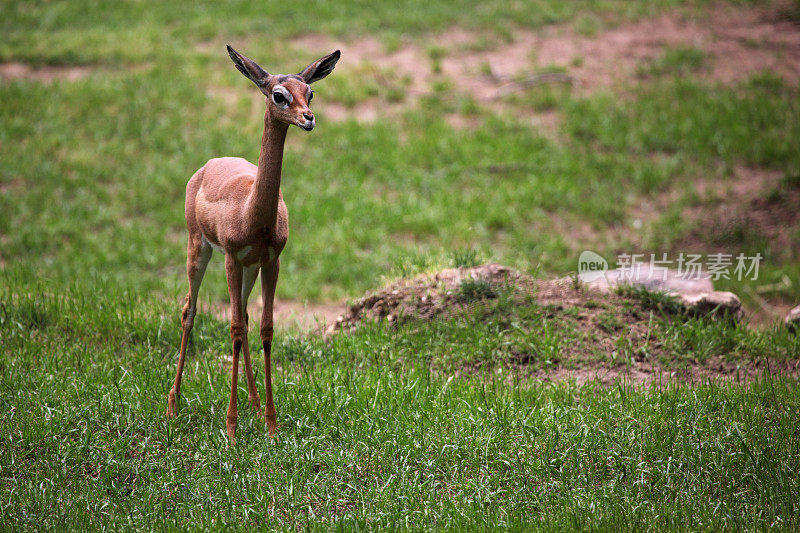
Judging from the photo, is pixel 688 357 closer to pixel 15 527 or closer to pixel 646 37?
pixel 15 527

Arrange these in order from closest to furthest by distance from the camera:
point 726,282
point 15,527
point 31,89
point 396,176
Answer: point 15,527, point 726,282, point 396,176, point 31,89

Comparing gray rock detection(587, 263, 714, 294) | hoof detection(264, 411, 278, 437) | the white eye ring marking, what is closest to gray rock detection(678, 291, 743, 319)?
gray rock detection(587, 263, 714, 294)

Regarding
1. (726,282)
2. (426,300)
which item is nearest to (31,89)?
(426,300)

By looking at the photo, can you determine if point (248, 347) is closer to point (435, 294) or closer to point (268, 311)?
point (268, 311)

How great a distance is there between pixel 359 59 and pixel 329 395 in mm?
9126

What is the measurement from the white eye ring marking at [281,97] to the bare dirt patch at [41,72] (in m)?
9.86

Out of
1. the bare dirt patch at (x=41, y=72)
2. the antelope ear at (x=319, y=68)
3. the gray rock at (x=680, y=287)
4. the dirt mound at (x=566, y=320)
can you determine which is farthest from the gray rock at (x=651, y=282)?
the bare dirt patch at (x=41, y=72)

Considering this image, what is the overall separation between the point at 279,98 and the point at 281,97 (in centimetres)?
2

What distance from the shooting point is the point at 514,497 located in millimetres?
3975

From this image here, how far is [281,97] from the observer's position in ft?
12.4

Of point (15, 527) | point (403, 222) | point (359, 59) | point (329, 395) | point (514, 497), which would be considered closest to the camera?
point (15, 527)

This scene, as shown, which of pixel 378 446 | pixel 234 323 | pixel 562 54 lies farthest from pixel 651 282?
pixel 562 54

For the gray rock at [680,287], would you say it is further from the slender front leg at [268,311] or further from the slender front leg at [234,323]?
the slender front leg at [234,323]

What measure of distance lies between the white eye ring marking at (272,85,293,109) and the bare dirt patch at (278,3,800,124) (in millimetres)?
7864
